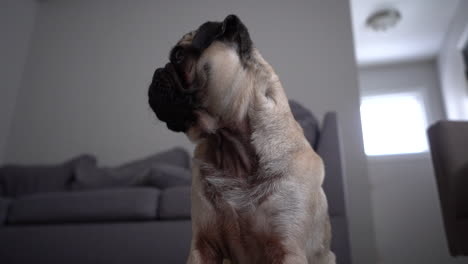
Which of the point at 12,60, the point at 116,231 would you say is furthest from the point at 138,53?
the point at 116,231

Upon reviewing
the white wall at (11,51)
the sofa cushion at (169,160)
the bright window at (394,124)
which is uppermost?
the white wall at (11,51)

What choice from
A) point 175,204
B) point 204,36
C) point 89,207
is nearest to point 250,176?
point 204,36

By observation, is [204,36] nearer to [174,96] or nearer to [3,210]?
[174,96]

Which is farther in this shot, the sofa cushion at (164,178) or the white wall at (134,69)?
the white wall at (134,69)

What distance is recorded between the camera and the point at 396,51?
5371mm

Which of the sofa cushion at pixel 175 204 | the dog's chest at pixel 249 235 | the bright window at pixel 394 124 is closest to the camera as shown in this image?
the dog's chest at pixel 249 235

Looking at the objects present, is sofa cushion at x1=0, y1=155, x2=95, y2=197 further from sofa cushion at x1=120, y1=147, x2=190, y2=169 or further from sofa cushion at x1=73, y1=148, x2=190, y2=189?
sofa cushion at x1=120, y1=147, x2=190, y2=169

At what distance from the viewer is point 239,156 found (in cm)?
105

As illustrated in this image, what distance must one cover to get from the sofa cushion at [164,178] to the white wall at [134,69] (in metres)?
1.28

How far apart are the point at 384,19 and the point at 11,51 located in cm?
472

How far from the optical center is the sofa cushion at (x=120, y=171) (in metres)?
2.91

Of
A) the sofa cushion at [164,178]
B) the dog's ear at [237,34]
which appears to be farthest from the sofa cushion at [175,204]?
the dog's ear at [237,34]

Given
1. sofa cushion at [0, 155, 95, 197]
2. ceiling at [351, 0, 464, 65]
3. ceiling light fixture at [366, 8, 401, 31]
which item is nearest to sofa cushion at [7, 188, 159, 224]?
sofa cushion at [0, 155, 95, 197]

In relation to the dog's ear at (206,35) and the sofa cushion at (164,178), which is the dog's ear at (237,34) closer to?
the dog's ear at (206,35)
